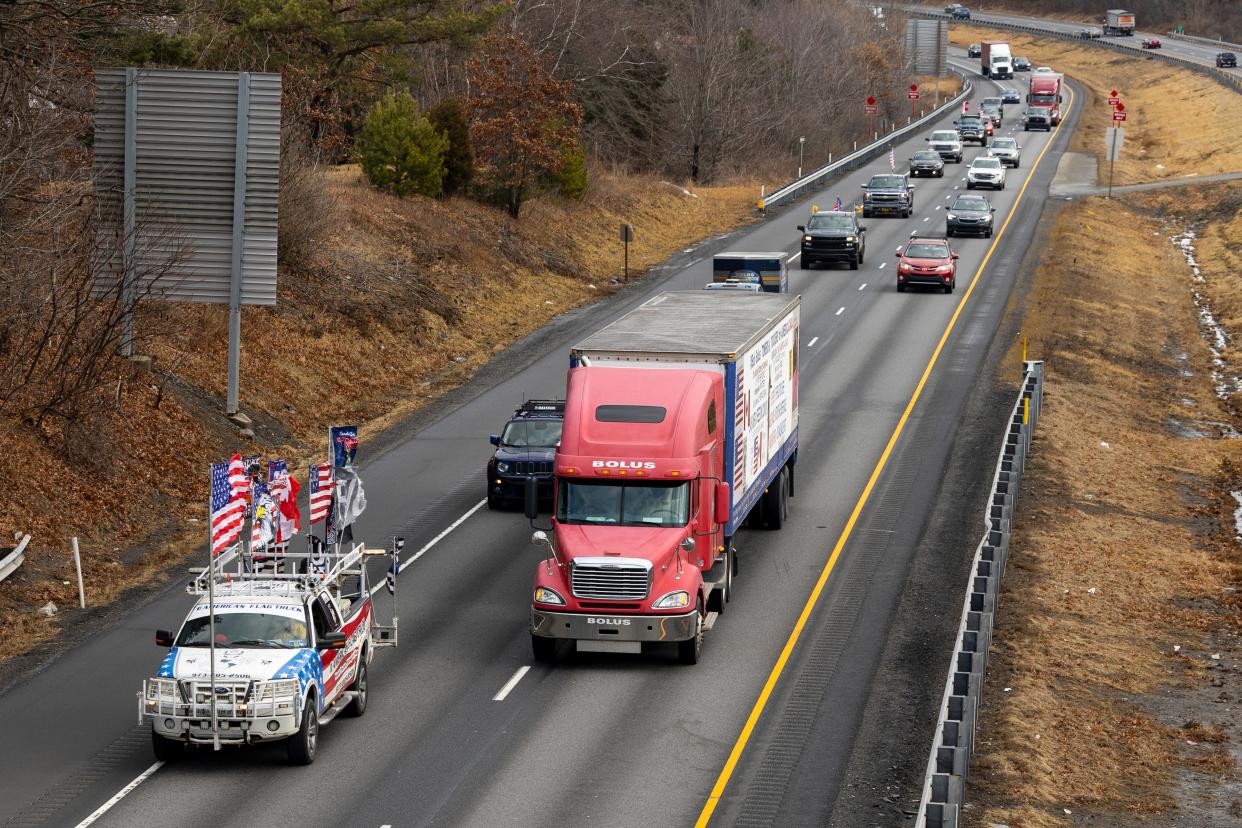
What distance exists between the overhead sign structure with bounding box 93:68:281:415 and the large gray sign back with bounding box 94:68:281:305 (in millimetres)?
21

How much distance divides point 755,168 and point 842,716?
68.5 m

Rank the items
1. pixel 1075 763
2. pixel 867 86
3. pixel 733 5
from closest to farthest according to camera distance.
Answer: pixel 1075 763 → pixel 733 5 → pixel 867 86

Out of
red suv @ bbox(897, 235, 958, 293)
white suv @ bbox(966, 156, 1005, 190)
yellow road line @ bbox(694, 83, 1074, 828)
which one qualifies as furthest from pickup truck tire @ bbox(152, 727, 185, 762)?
white suv @ bbox(966, 156, 1005, 190)

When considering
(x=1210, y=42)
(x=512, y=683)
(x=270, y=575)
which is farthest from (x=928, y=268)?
(x=1210, y=42)

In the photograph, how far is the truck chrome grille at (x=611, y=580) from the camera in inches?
877

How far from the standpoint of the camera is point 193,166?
34.8 m

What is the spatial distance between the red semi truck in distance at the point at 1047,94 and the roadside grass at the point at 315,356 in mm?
47792

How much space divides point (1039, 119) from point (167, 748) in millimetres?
97969

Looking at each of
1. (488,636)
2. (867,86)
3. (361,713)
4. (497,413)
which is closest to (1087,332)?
(497,413)

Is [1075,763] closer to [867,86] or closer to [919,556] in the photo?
[919,556]

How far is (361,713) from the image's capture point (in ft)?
69.9

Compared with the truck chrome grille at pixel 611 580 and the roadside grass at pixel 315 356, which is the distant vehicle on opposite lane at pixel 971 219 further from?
the truck chrome grille at pixel 611 580

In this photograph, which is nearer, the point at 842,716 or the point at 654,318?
the point at 842,716

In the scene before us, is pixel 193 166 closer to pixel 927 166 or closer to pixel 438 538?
pixel 438 538
